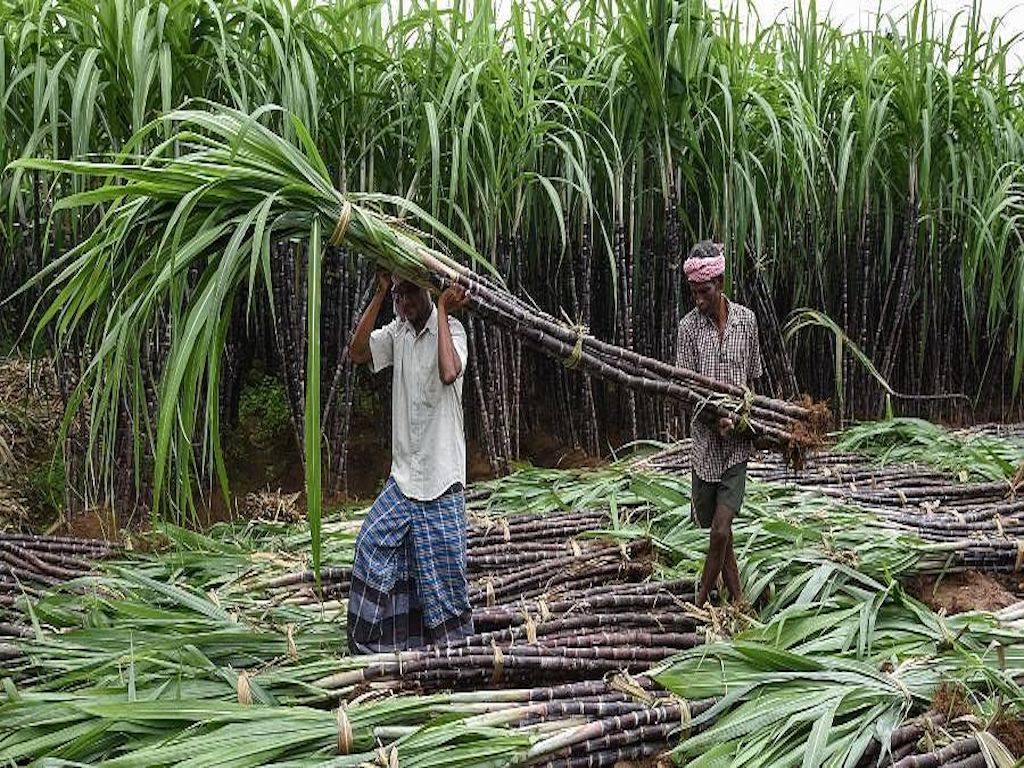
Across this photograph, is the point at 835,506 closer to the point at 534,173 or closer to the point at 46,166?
the point at 534,173

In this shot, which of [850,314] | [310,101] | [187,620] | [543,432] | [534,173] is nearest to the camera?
[187,620]

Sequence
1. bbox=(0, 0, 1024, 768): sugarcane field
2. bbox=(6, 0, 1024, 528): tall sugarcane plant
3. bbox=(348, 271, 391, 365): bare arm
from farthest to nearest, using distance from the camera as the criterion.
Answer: bbox=(6, 0, 1024, 528): tall sugarcane plant, bbox=(348, 271, 391, 365): bare arm, bbox=(0, 0, 1024, 768): sugarcane field

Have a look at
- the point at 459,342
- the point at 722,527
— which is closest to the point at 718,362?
the point at 722,527

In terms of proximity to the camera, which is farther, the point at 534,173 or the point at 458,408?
the point at 534,173

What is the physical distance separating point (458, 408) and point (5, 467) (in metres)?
2.72

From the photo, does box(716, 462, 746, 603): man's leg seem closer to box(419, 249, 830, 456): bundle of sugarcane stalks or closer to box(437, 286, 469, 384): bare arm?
box(419, 249, 830, 456): bundle of sugarcane stalks

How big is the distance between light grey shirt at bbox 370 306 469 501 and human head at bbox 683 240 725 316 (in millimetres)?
696

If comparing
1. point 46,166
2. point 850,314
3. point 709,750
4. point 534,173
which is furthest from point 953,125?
point 46,166

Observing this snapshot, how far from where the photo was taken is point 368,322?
2.69m

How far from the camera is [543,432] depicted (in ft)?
17.6

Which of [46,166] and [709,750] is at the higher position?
[46,166]

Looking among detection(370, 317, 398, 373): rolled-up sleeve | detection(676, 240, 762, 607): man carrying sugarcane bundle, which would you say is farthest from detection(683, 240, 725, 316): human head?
detection(370, 317, 398, 373): rolled-up sleeve

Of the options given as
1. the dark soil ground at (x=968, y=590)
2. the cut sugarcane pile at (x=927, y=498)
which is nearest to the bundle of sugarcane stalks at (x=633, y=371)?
the cut sugarcane pile at (x=927, y=498)

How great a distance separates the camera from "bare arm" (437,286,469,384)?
2477mm
